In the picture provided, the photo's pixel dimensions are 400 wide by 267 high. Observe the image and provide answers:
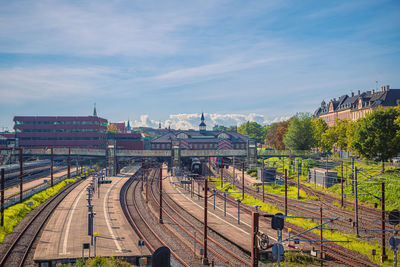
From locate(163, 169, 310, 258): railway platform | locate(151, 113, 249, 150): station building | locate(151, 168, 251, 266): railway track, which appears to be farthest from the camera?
locate(151, 113, 249, 150): station building

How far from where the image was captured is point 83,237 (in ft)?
91.9

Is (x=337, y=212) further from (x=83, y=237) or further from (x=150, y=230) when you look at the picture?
(x=83, y=237)

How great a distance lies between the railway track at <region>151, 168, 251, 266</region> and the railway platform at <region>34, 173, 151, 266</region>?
5.25m

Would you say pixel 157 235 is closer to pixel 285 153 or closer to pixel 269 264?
pixel 269 264

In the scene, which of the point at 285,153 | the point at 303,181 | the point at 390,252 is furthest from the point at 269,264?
the point at 285,153

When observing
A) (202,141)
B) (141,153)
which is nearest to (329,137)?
(141,153)

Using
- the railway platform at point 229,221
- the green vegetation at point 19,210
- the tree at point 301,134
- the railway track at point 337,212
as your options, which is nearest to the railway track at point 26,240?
the green vegetation at point 19,210

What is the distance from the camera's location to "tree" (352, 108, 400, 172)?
4947 centimetres

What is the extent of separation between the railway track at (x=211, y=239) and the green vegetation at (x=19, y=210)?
16.2 metres

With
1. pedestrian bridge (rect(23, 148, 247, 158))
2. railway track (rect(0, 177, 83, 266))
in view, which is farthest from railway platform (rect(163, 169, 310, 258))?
pedestrian bridge (rect(23, 148, 247, 158))

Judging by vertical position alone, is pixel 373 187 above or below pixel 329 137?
below

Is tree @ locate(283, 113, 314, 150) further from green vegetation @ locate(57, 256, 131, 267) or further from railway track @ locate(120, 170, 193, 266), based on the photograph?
green vegetation @ locate(57, 256, 131, 267)

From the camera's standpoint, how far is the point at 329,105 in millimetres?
124938

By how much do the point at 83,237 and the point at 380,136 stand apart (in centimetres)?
4538
